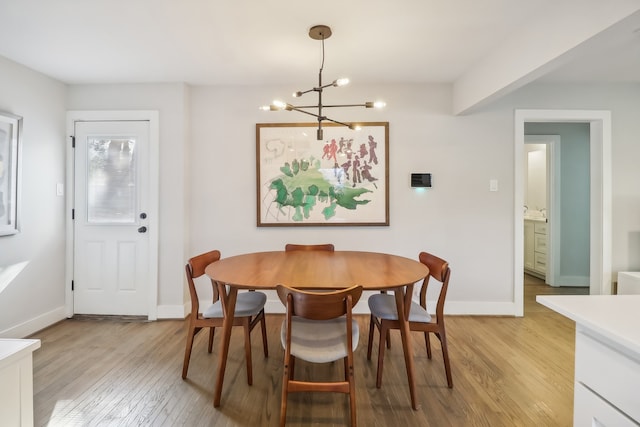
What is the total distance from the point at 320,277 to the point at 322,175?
64.1 inches

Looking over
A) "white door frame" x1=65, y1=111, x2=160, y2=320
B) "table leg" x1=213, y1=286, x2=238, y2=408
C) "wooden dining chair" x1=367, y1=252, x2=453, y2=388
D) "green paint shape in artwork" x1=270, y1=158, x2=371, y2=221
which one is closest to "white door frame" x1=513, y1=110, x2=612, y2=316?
"green paint shape in artwork" x1=270, y1=158, x2=371, y2=221

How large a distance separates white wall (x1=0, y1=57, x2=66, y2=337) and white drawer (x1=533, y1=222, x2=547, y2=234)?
615 centimetres

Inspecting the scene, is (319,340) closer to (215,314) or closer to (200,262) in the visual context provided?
(215,314)

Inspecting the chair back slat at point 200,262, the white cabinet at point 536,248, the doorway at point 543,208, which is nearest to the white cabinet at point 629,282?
the doorway at point 543,208

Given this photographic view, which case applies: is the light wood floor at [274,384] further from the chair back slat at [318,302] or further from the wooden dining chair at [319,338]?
the chair back slat at [318,302]

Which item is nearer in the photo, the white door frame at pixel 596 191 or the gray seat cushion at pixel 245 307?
the gray seat cushion at pixel 245 307

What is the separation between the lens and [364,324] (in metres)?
2.97

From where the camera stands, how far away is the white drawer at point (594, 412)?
755mm

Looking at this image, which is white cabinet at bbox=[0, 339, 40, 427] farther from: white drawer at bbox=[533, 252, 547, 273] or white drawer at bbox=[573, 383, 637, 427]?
white drawer at bbox=[533, 252, 547, 273]

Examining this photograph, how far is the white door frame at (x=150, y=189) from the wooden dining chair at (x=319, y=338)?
6.90 ft

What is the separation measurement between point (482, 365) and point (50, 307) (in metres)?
3.92

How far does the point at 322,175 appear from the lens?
10.6 feet

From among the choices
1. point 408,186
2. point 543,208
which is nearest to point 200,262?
point 408,186

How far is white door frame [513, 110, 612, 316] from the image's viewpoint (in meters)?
3.13
